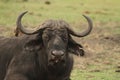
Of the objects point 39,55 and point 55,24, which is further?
point 39,55

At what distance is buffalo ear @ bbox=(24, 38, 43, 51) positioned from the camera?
8.23m

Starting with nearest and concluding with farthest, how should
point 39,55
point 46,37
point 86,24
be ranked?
point 46,37 → point 39,55 → point 86,24

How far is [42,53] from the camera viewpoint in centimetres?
822

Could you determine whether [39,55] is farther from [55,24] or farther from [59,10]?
[59,10]

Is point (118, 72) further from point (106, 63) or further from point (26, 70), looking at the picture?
point (26, 70)

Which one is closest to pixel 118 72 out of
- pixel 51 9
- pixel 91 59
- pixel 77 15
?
pixel 91 59

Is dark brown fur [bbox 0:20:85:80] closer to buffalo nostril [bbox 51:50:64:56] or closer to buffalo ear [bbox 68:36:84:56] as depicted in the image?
buffalo ear [bbox 68:36:84:56]

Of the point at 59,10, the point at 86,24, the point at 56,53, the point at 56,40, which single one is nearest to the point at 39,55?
the point at 56,40

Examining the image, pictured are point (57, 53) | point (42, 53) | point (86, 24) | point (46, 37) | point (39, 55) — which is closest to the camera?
point (57, 53)

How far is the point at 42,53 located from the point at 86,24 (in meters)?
10.9

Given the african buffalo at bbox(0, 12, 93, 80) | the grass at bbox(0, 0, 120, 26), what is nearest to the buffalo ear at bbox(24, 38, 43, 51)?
the african buffalo at bbox(0, 12, 93, 80)

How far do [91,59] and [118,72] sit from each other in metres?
1.42

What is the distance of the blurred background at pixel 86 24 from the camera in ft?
39.9

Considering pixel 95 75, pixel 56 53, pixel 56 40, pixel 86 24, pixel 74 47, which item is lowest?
pixel 86 24
